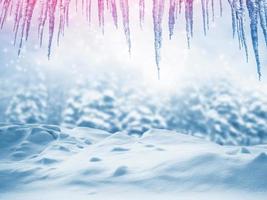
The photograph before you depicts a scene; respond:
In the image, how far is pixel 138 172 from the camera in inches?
154

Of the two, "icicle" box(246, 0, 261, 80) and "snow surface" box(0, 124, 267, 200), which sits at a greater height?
"icicle" box(246, 0, 261, 80)

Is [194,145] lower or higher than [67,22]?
lower

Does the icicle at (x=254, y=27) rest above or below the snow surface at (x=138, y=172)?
Answer: above

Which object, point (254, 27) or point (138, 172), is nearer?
point (254, 27)

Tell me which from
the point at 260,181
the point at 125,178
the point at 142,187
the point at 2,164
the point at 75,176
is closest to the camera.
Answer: the point at 260,181

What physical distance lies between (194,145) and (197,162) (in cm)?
168

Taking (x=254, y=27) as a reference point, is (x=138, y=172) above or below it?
below

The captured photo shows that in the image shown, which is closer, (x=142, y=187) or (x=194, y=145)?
(x=142, y=187)

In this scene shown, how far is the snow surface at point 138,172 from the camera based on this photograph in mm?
3332

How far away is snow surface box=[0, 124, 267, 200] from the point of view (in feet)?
10.9

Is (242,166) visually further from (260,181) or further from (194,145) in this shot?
(194,145)

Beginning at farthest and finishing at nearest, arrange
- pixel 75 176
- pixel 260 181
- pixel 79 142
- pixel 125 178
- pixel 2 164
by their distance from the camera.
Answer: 1. pixel 79 142
2. pixel 2 164
3. pixel 75 176
4. pixel 125 178
5. pixel 260 181

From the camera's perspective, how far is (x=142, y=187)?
352 centimetres

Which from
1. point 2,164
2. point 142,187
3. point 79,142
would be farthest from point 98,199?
point 79,142
